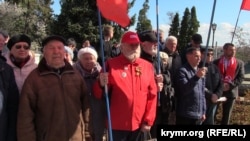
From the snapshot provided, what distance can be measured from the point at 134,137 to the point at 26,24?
33859 mm

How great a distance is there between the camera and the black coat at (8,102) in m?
3.57

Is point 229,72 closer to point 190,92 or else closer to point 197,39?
point 197,39

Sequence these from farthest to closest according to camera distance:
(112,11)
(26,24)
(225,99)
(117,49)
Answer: (26,24) → (117,49) → (225,99) → (112,11)

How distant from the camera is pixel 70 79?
3.68m

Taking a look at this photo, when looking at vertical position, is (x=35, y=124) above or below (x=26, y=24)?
below

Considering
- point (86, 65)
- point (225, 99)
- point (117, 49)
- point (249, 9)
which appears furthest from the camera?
point (117, 49)

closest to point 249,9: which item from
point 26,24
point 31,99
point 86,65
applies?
point 86,65

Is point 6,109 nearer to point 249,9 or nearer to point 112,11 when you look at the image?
point 112,11

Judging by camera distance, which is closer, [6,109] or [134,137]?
[6,109]

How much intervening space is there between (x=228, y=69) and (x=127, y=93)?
3.48 m

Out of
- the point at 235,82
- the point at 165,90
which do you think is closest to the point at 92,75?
the point at 165,90

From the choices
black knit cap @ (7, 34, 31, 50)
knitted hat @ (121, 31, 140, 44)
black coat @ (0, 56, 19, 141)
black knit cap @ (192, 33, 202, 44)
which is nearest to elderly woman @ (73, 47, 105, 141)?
knitted hat @ (121, 31, 140, 44)

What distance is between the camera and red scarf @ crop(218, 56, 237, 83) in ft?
23.3

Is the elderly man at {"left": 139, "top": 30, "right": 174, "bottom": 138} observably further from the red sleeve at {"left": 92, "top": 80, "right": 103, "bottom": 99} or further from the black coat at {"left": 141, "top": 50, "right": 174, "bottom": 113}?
the red sleeve at {"left": 92, "top": 80, "right": 103, "bottom": 99}
